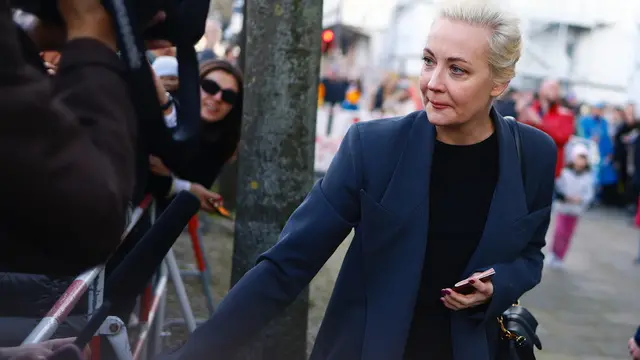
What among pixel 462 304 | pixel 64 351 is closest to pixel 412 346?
pixel 462 304

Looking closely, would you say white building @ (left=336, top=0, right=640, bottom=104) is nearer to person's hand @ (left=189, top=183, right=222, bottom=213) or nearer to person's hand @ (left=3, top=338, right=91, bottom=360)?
person's hand @ (left=189, top=183, right=222, bottom=213)

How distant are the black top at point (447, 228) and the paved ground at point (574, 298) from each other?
2953 mm

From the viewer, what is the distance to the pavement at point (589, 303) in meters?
6.53

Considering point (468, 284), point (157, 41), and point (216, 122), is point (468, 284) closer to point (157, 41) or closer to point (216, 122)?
point (157, 41)

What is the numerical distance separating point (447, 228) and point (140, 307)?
209 cm

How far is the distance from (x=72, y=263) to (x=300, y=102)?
3004mm

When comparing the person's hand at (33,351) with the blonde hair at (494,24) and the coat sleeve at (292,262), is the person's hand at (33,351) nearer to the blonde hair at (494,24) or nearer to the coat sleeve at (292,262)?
the coat sleeve at (292,262)

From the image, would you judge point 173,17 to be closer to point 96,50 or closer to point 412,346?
point 96,50

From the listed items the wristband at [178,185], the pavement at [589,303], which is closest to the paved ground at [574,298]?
the pavement at [589,303]

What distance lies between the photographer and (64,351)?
5.37 ft

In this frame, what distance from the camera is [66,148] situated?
1.04 m

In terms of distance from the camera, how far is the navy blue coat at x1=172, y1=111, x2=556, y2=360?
238 cm

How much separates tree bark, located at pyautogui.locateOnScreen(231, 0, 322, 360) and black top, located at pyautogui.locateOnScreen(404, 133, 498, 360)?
1.56 m

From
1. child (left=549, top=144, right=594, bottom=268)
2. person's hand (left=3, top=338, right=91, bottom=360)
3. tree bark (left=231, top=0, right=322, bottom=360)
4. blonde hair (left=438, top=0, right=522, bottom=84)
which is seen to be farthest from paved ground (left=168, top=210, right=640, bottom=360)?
person's hand (left=3, top=338, right=91, bottom=360)
